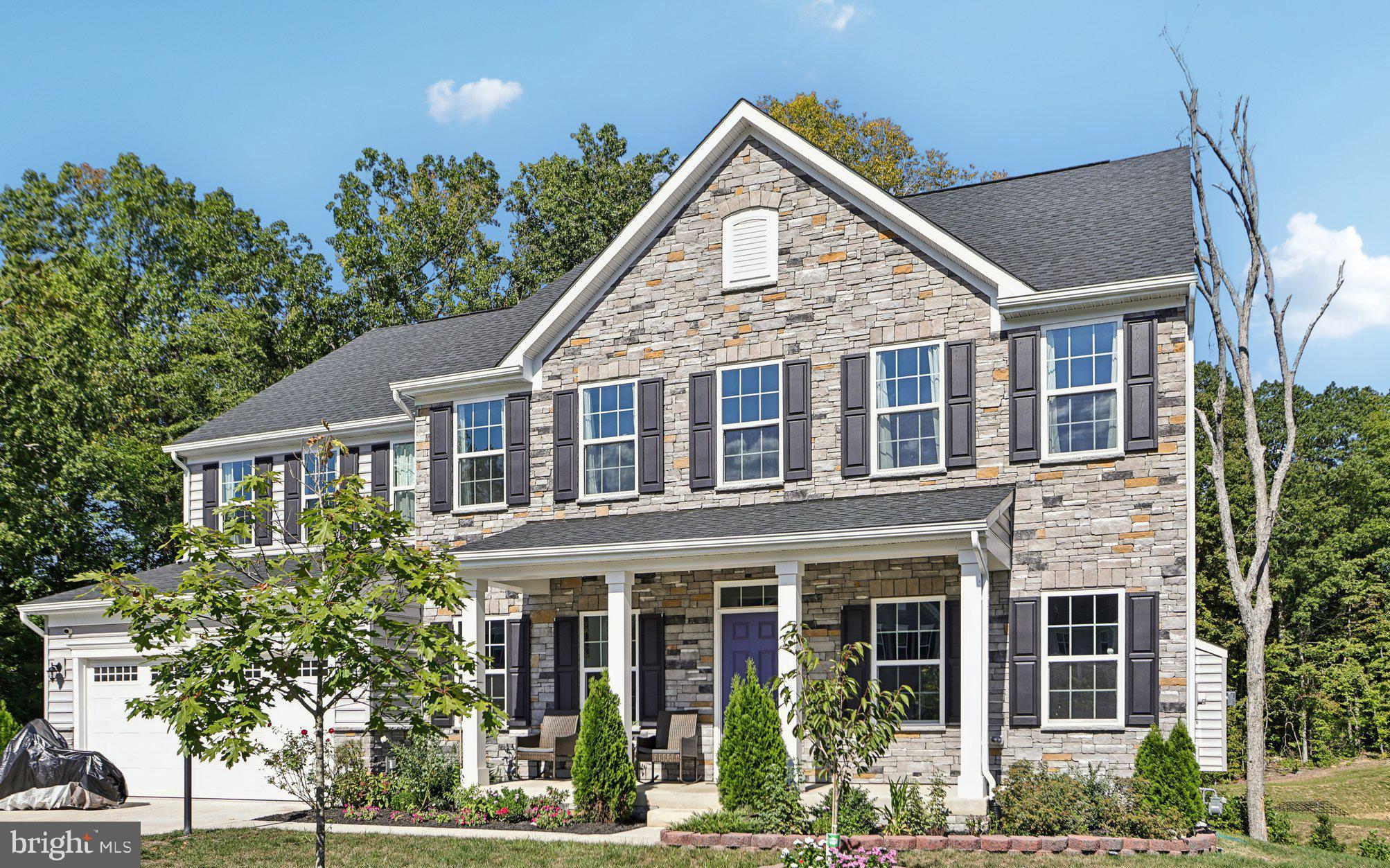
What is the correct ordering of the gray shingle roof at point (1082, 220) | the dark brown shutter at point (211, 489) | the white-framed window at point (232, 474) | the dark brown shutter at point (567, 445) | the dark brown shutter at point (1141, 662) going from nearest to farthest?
the dark brown shutter at point (1141, 662), the gray shingle roof at point (1082, 220), the dark brown shutter at point (567, 445), the white-framed window at point (232, 474), the dark brown shutter at point (211, 489)

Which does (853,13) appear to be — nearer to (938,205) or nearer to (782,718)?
(938,205)

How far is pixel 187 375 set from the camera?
3062 cm

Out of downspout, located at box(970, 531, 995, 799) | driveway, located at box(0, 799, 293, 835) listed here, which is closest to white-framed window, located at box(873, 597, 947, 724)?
downspout, located at box(970, 531, 995, 799)

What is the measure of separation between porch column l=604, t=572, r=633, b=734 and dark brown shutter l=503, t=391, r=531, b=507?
10.6ft

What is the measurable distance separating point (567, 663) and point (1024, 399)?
7.23m

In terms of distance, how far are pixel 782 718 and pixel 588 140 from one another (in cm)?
2392

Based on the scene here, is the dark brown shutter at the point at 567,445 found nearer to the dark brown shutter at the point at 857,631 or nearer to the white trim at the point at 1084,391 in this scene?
the dark brown shutter at the point at 857,631

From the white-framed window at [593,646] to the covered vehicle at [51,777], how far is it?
7043 millimetres

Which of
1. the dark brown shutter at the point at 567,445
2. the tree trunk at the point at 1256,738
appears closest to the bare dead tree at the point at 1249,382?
the tree trunk at the point at 1256,738

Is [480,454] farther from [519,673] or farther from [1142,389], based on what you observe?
[1142,389]

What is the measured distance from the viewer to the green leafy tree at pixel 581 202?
33.1 meters

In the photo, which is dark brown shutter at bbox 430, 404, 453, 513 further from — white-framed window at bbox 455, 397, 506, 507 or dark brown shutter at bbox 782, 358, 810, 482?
dark brown shutter at bbox 782, 358, 810, 482

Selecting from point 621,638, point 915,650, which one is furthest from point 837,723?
point 621,638

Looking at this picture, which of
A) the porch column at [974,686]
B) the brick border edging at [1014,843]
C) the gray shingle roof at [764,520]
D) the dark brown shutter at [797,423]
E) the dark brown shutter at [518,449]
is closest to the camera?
the brick border edging at [1014,843]
